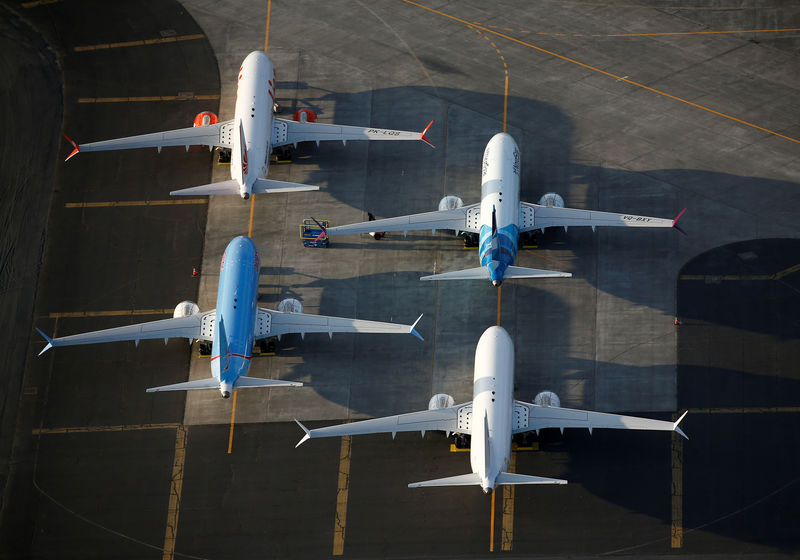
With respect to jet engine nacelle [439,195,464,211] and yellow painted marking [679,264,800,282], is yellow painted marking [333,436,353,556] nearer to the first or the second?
jet engine nacelle [439,195,464,211]

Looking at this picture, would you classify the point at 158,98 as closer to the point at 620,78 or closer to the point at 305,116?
the point at 305,116

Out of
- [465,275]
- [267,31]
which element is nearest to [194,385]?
[465,275]

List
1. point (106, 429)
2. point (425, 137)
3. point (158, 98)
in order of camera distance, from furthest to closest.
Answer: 1. point (158, 98)
2. point (425, 137)
3. point (106, 429)

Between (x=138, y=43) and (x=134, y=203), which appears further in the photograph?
(x=138, y=43)

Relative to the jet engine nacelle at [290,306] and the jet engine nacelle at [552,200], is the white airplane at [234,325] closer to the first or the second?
the jet engine nacelle at [290,306]

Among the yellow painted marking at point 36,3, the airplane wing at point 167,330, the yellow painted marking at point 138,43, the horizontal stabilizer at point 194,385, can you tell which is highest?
the yellow painted marking at point 36,3

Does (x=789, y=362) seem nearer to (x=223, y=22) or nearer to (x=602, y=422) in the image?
(x=602, y=422)

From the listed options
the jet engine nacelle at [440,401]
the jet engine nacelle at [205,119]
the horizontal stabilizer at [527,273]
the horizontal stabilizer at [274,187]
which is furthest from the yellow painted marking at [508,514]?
the jet engine nacelle at [205,119]

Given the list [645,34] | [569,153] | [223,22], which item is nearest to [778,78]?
[645,34]
